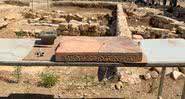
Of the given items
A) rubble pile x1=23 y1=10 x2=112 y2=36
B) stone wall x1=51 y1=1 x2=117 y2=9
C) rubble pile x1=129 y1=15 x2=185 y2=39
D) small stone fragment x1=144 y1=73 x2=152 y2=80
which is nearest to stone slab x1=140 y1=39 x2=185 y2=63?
small stone fragment x1=144 y1=73 x2=152 y2=80

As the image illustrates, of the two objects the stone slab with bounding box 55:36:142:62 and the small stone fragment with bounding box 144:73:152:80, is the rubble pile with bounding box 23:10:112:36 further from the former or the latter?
the stone slab with bounding box 55:36:142:62

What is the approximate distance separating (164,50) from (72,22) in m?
9.05

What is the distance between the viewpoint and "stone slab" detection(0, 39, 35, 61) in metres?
4.27

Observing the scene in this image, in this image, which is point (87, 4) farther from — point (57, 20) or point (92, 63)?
point (92, 63)

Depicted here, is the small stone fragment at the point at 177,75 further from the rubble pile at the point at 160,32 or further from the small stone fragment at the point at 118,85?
the rubble pile at the point at 160,32

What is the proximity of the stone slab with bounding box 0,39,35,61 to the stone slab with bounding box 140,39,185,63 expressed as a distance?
158cm

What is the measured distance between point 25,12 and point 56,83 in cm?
941

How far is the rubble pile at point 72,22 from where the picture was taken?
12633 millimetres

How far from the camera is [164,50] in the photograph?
461cm

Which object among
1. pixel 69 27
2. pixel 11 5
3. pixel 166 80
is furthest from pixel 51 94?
pixel 11 5

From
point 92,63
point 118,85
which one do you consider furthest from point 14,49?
point 118,85

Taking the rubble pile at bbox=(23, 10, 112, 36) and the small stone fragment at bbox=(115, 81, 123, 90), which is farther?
the rubble pile at bbox=(23, 10, 112, 36)

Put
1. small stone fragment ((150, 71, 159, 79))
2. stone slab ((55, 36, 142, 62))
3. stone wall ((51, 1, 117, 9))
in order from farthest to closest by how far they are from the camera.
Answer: stone wall ((51, 1, 117, 9)) → small stone fragment ((150, 71, 159, 79)) → stone slab ((55, 36, 142, 62))

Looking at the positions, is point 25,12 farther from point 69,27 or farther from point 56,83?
point 56,83
